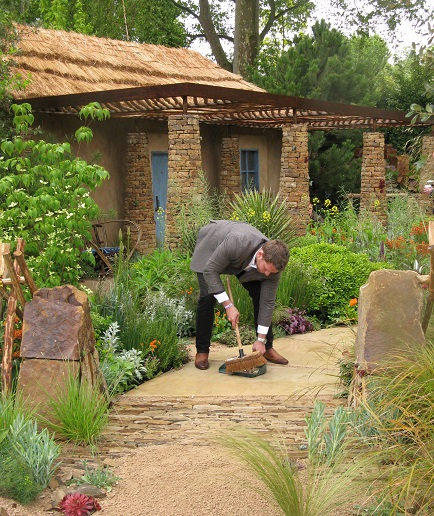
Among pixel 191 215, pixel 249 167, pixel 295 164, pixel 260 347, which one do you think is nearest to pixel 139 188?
pixel 295 164

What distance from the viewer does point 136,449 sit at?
4969 millimetres

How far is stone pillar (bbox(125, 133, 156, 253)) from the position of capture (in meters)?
14.4

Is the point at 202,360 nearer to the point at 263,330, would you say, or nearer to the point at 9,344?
the point at 263,330

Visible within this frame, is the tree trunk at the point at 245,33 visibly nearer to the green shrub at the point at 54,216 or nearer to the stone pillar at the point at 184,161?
the stone pillar at the point at 184,161

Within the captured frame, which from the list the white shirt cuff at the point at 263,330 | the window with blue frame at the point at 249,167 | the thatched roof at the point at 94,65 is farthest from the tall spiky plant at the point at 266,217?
the window with blue frame at the point at 249,167

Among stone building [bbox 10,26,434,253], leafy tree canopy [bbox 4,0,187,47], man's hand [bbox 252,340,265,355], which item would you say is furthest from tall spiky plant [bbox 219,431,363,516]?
leafy tree canopy [bbox 4,0,187,47]

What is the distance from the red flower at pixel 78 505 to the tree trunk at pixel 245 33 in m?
22.1

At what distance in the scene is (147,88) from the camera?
1115 centimetres

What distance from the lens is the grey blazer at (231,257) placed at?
20.8 feet

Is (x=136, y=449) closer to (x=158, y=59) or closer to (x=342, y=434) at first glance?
(x=342, y=434)

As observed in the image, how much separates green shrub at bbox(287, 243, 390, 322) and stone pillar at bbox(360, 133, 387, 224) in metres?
6.94

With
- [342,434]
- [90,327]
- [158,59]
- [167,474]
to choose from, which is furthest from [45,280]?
[158,59]

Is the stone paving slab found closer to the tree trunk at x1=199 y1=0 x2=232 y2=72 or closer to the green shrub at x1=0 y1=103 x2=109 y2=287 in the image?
the green shrub at x1=0 y1=103 x2=109 y2=287

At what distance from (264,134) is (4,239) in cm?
1275
